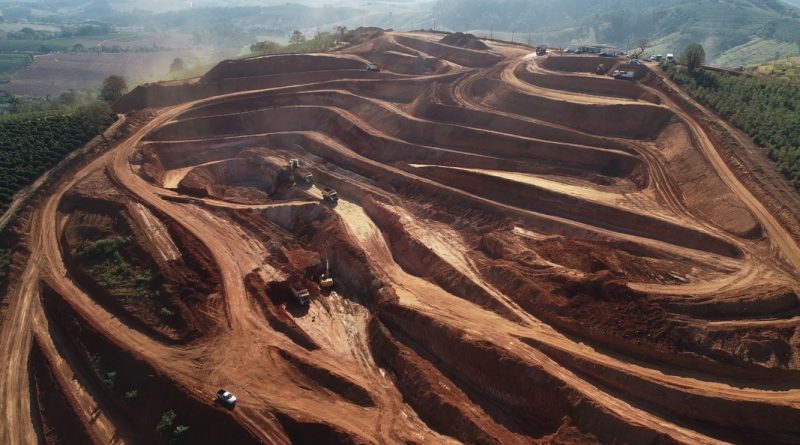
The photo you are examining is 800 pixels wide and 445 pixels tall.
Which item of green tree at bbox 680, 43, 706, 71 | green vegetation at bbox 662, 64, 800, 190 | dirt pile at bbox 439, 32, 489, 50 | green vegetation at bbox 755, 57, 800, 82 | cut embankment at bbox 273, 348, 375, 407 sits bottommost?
cut embankment at bbox 273, 348, 375, 407

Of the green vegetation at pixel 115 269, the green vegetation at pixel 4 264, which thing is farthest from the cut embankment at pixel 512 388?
the green vegetation at pixel 4 264

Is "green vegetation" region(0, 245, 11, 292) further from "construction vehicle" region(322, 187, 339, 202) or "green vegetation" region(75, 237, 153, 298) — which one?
"construction vehicle" region(322, 187, 339, 202)

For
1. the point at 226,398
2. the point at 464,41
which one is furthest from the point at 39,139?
the point at 464,41

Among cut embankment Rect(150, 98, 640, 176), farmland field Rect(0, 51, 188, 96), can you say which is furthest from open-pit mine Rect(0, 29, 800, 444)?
farmland field Rect(0, 51, 188, 96)

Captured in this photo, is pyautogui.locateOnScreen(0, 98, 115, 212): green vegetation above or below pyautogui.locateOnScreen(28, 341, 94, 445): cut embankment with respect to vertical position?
above

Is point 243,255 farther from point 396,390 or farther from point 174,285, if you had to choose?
point 396,390

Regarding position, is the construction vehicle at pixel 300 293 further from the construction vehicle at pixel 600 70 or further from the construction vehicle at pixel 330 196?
the construction vehicle at pixel 600 70
